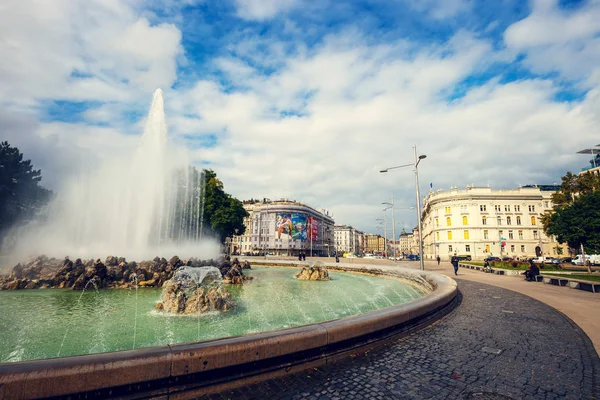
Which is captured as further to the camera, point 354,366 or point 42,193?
point 42,193

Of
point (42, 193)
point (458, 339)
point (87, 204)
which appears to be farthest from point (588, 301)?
point (42, 193)

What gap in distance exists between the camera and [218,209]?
46.0 metres

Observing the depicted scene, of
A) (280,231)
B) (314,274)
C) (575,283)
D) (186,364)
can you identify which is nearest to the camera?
(186,364)

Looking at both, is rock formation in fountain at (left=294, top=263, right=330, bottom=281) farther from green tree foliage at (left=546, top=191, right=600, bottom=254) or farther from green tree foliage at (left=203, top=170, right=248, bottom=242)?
green tree foliage at (left=203, top=170, right=248, bottom=242)

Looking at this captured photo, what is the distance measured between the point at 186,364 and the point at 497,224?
85910 millimetres

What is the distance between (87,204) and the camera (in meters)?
24.5

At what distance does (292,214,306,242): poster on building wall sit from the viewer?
96.5 meters

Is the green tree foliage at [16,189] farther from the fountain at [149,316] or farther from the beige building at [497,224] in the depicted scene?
the beige building at [497,224]

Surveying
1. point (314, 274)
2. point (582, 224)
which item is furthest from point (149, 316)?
point (582, 224)

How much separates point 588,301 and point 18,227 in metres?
56.1

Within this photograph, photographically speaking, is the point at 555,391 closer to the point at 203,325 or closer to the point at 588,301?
the point at 203,325

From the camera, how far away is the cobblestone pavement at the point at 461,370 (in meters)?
3.83

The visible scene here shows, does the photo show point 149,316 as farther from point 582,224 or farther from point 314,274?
point 582,224

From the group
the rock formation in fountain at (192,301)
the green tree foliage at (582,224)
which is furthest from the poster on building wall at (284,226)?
the rock formation in fountain at (192,301)
